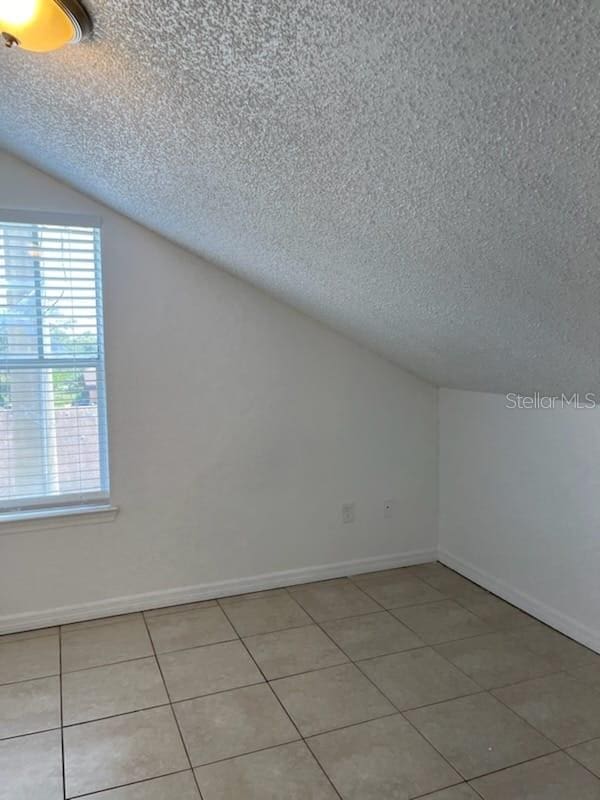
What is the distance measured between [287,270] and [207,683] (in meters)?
1.71

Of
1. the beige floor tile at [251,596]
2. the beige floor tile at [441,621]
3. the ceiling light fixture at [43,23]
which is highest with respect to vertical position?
the ceiling light fixture at [43,23]

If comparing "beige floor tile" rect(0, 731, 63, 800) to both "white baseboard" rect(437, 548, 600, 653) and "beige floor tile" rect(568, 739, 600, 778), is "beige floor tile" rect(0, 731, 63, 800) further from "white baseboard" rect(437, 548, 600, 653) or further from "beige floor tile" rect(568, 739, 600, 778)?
"white baseboard" rect(437, 548, 600, 653)

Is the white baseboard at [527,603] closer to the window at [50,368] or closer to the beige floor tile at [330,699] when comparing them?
the beige floor tile at [330,699]

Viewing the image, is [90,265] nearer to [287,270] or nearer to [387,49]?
[287,270]

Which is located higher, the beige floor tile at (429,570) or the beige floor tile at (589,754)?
the beige floor tile at (429,570)

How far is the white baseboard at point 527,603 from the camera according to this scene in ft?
8.27

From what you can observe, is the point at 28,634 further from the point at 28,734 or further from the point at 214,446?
the point at 214,446

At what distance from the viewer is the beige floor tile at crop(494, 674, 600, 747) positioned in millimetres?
1961

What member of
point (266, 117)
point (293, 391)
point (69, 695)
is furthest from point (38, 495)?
point (266, 117)

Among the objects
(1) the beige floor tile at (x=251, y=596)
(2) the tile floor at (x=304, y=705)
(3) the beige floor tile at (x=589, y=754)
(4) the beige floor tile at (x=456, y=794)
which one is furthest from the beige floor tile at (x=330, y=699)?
(1) the beige floor tile at (x=251, y=596)

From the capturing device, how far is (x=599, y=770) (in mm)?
1783

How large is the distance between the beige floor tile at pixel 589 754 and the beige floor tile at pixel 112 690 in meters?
1.42

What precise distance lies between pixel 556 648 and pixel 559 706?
44 centimetres

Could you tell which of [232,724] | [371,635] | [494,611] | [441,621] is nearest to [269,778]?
[232,724]
